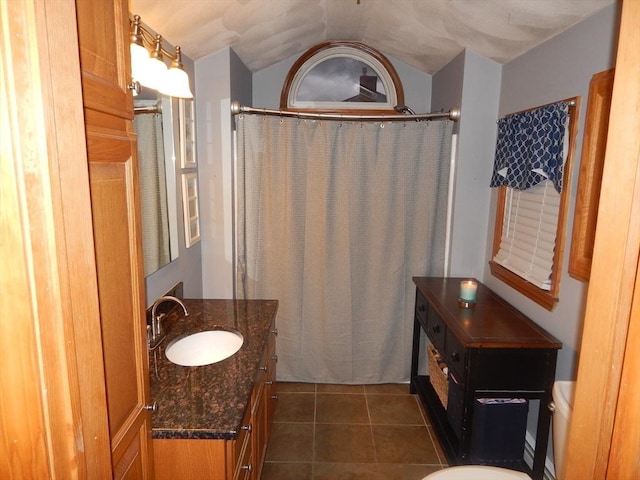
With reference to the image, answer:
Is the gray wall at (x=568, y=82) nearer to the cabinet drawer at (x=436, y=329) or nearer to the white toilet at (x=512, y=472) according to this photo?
the white toilet at (x=512, y=472)

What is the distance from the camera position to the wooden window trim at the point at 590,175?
67.1 inches

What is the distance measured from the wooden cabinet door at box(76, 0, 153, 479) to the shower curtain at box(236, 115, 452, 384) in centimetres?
177

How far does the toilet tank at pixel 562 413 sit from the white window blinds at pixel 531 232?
56 cm

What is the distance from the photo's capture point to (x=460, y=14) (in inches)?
84.4

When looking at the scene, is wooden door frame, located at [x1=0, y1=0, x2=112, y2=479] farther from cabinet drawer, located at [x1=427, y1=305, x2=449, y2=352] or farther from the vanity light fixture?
cabinet drawer, located at [x1=427, y1=305, x2=449, y2=352]

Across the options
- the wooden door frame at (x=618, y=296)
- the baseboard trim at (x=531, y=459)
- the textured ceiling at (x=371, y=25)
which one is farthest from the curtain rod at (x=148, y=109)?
the baseboard trim at (x=531, y=459)

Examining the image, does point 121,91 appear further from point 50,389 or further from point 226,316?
point 226,316

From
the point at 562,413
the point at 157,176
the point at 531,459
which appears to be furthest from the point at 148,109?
the point at 531,459

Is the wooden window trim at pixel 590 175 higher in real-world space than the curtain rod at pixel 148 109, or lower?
lower

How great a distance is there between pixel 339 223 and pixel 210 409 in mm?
1706

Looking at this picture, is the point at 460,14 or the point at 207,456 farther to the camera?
the point at 460,14

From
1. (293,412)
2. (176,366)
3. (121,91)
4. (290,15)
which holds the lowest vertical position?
(293,412)

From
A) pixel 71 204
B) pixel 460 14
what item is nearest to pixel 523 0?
pixel 460 14

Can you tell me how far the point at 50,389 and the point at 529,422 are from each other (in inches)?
93.0
